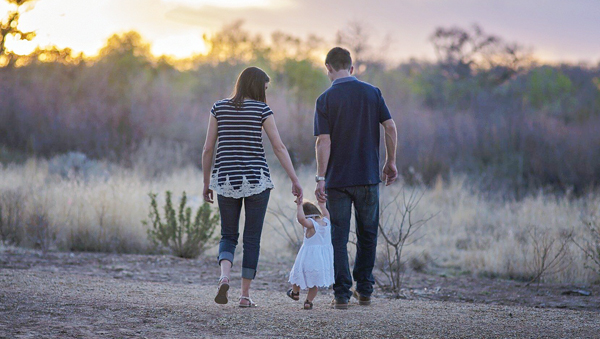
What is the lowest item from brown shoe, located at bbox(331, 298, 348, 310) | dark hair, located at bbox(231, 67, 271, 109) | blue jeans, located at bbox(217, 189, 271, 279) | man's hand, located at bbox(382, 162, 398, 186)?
brown shoe, located at bbox(331, 298, 348, 310)

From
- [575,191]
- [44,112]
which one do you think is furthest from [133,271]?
[44,112]

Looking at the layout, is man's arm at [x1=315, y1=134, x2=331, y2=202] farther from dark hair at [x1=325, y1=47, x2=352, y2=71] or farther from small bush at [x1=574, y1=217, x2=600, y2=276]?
small bush at [x1=574, y1=217, x2=600, y2=276]

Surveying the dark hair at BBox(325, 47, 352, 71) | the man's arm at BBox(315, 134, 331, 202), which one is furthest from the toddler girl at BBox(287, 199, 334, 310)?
the dark hair at BBox(325, 47, 352, 71)

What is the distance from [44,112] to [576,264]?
15674 mm

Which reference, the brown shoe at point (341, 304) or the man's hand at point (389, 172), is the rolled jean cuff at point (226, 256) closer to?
the brown shoe at point (341, 304)

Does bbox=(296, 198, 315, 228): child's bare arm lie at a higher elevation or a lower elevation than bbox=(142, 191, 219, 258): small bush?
higher

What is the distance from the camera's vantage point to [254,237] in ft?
17.4

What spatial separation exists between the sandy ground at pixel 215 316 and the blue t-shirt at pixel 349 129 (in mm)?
1031

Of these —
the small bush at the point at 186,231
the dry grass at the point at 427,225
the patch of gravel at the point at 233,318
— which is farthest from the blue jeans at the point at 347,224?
the small bush at the point at 186,231

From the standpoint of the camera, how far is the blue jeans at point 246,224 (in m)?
5.22

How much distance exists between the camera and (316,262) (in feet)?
17.6

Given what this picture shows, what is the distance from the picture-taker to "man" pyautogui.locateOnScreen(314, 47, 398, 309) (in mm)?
5438

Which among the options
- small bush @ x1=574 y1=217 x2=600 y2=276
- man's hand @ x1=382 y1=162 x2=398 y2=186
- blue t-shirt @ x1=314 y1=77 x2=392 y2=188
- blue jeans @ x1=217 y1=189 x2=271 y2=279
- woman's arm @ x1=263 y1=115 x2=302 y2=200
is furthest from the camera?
small bush @ x1=574 y1=217 x2=600 y2=276

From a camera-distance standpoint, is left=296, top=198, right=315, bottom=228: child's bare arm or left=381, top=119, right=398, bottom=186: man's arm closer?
left=296, top=198, right=315, bottom=228: child's bare arm
